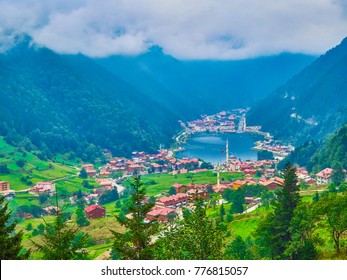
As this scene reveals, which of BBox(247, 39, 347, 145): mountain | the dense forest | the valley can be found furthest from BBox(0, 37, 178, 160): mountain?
the dense forest

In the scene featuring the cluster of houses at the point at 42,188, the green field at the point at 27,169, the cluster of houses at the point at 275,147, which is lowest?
the cluster of houses at the point at 42,188

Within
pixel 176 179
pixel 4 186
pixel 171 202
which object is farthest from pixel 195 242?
pixel 176 179

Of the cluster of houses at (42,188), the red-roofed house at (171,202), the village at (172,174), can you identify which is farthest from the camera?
the cluster of houses at (42,188)

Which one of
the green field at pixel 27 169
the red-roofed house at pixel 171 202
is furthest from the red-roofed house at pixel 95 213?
the green field at pixel 27 169

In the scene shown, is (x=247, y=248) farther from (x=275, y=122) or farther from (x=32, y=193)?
(x=275, y=122)

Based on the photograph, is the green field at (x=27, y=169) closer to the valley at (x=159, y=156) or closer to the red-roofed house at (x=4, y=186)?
the valley at (x=159, y=156)
